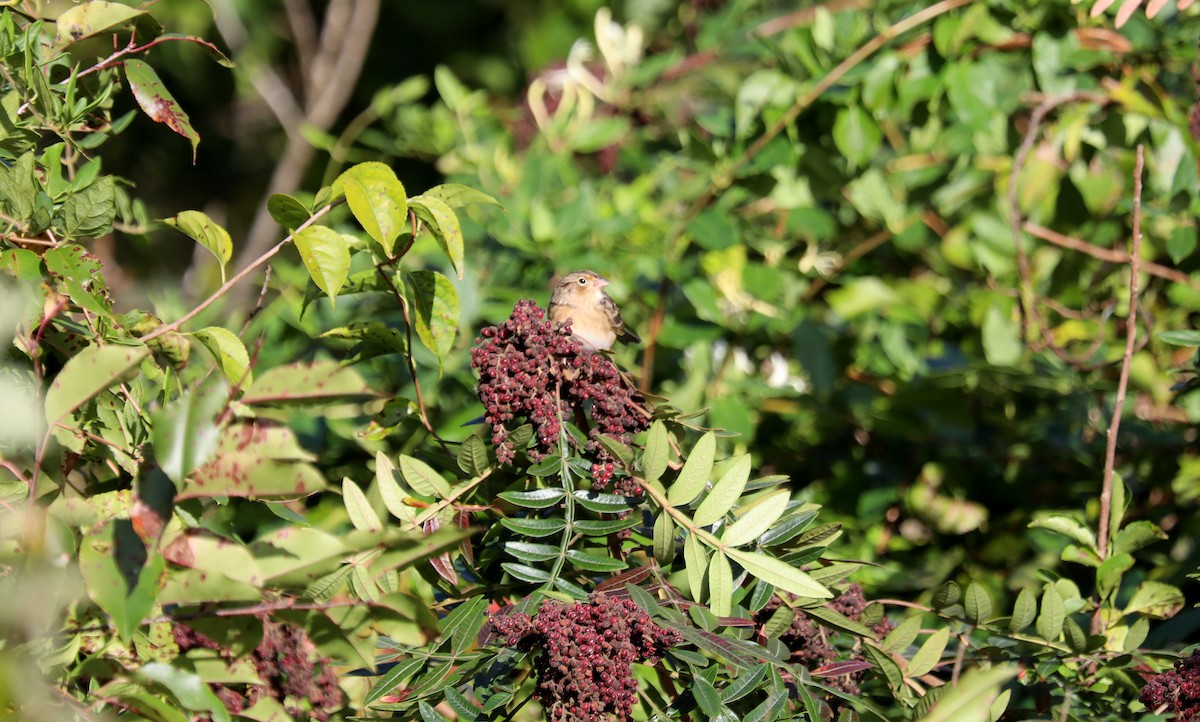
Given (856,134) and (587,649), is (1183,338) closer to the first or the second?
(587,649)

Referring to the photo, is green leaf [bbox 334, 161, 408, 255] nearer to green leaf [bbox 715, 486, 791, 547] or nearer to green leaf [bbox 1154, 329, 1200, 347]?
green leaf [bbox 715, 486, 791, 547]

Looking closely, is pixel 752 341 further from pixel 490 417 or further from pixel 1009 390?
pixel 490 417

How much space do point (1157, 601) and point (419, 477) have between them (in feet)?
3.71

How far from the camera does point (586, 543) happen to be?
1.60m

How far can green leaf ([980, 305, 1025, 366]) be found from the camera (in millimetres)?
2854

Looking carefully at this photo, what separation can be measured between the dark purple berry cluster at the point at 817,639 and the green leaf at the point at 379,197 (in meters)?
0.71

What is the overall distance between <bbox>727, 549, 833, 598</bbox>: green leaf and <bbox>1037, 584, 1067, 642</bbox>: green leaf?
39cm

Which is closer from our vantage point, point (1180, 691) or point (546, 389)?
point (1180, 691)

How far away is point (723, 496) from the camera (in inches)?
52.9

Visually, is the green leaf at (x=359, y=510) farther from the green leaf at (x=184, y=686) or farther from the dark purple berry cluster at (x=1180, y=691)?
the dark purple berry cluster at (x=1180, y=691)

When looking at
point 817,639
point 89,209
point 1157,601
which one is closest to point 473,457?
point 817,639

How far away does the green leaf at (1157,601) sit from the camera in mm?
1618

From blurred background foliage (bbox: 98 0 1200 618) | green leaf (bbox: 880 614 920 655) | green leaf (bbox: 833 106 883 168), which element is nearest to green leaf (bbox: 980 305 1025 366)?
blurred background foliage (bbox: 98 0 1200 618)

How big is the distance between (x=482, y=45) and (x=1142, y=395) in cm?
516
